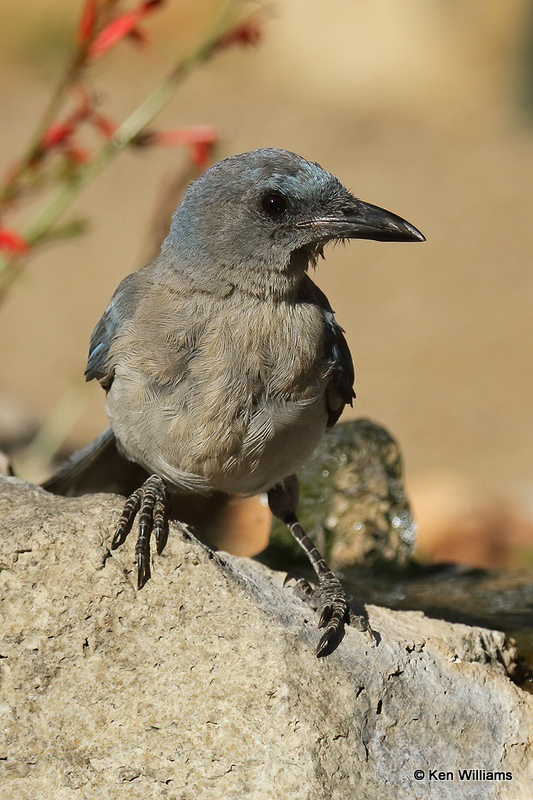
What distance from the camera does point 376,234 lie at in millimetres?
3916

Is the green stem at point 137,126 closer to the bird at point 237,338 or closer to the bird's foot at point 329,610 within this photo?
the bird at point 237,338

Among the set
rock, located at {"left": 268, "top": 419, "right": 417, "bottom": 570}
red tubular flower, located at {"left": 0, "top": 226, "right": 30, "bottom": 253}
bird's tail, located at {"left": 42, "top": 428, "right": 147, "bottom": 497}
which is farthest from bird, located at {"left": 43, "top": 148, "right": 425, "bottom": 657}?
rock, located at {"left": 268, "top": 419, "right": 417, "bottom": 570}

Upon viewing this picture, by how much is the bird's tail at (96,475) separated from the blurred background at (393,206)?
108 centimetres

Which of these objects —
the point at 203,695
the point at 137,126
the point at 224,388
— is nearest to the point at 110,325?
the point at 224,388

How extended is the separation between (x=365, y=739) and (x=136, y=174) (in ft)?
49.6

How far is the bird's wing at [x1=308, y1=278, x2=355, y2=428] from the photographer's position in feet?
13.8

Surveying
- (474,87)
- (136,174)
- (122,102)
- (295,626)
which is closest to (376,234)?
(295,626)

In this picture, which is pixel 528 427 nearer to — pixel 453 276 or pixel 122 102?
pixel 453 276

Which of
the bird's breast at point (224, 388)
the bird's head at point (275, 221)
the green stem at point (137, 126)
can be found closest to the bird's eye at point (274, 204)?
the bird's head at point (275, 221)

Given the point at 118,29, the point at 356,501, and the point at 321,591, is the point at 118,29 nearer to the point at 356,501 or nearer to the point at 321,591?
the point at 321,591

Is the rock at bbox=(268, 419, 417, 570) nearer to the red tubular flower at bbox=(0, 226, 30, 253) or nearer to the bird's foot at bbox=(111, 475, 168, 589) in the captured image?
the bird's foot at bbox=(111, 475, 168, 589)

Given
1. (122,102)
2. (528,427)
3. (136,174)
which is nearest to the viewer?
(528,427)

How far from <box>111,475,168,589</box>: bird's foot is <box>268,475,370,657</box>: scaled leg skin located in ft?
2.24

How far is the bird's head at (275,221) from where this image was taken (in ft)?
12.8
